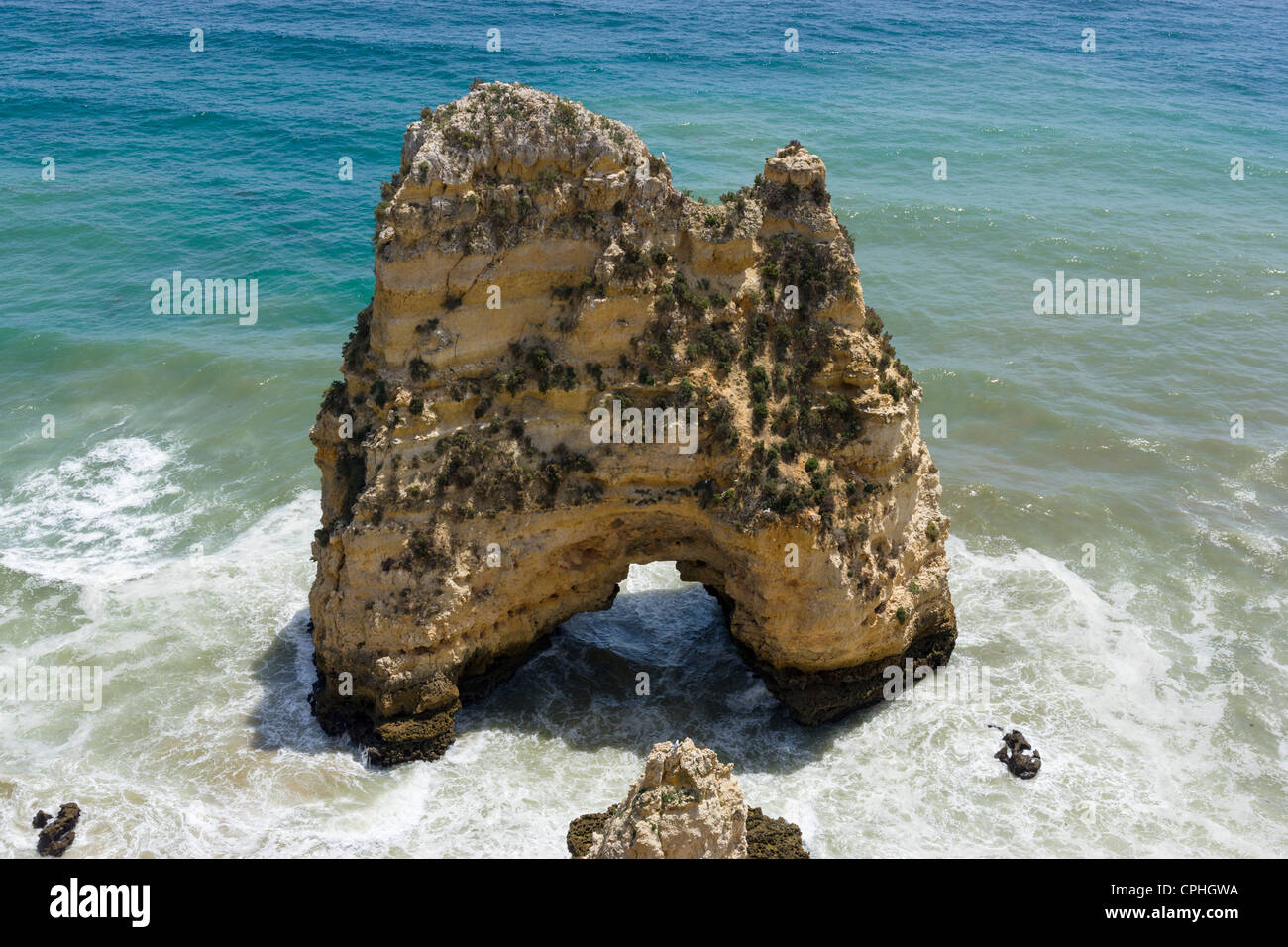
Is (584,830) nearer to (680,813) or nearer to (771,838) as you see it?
(771,838)

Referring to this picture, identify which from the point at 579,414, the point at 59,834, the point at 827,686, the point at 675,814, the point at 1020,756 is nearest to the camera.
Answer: the point at 675,814

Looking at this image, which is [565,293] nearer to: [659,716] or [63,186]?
[659,716]

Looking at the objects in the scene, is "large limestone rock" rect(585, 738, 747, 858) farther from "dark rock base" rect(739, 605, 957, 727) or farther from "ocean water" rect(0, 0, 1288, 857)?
"dark rock base" rect(739, 605, 957, 727)

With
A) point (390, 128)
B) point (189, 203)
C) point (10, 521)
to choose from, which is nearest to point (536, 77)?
point (390, 128)

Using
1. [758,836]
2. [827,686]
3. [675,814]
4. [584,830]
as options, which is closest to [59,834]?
[584,830]

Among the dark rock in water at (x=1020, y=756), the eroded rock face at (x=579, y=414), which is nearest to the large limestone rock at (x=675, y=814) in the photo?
the eroded rock face at (x=579, y=414)

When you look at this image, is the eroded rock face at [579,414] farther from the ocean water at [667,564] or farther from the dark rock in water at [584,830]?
the dark rock in water at [584,830]
